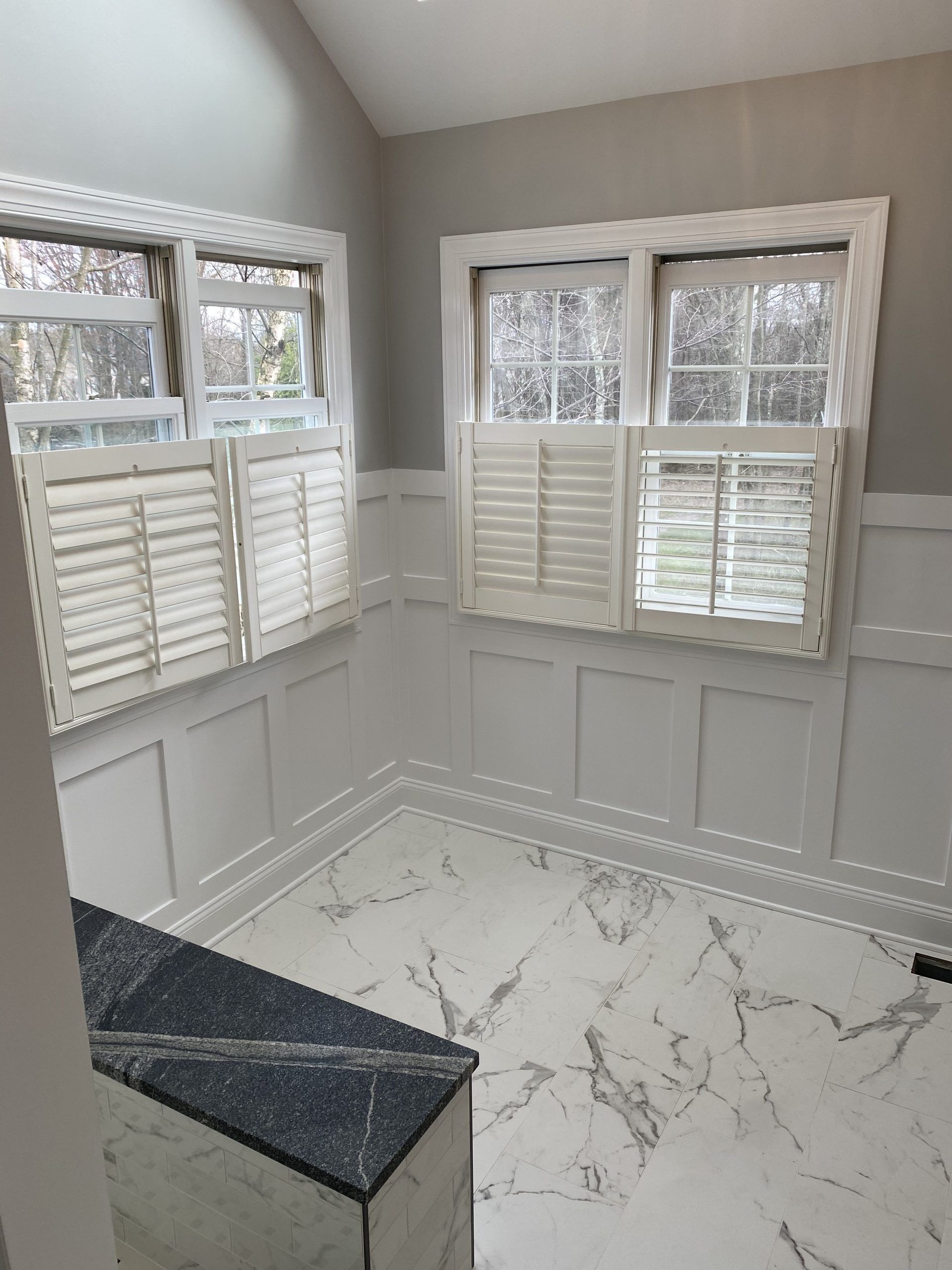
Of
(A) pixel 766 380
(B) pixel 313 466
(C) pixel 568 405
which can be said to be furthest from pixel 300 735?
(A) pixel 766 380

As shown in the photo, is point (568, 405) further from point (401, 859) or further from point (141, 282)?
point (401, 859)

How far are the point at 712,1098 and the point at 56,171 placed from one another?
2613 mm

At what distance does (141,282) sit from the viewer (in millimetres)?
2441

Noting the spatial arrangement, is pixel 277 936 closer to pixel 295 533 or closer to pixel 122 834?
pixel 122 834

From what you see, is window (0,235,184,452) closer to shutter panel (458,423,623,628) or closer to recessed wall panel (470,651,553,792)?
shutter panel (458,423,623,628)

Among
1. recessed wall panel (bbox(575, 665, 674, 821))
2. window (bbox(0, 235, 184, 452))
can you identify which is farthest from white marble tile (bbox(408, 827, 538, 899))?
window (bbox(0, 235, 184, 452))

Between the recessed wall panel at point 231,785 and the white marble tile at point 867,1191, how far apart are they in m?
1.76

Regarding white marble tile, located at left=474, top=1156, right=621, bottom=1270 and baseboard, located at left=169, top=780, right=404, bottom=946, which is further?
baseboard, located at left=169, top=780, right=404, bottom=946

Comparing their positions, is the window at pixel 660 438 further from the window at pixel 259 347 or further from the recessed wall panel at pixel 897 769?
the window at pixel 259 347

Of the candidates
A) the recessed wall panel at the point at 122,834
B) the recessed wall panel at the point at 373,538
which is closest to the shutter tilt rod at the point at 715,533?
the recessed wall panel at the point at 373,538

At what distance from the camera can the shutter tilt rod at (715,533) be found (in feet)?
9.04

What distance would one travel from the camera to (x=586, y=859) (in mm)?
3332

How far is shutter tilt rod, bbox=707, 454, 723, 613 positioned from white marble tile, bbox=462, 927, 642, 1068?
1086mm

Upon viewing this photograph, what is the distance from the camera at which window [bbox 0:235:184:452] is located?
211cm
